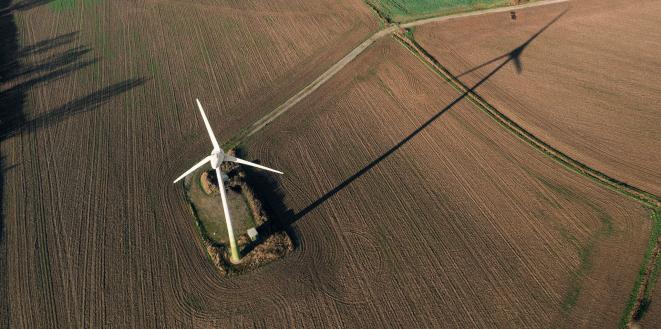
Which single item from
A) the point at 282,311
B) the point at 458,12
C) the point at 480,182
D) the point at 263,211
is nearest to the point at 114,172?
the point at 263,211

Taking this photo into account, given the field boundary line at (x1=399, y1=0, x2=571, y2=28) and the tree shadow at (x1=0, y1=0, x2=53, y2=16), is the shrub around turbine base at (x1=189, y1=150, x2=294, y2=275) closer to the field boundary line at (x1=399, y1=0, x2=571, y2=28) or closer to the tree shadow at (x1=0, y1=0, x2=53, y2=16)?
the field boundary line at (x1=399, y1=0, x2=571, y2=28)

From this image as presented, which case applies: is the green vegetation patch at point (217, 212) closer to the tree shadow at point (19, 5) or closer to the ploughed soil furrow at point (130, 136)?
the ploughed soil furrow at point (130, 136)

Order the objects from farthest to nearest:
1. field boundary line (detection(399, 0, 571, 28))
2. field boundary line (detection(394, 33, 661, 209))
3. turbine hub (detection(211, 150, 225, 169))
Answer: field boundary line (detection(399, 0, 571, 28)) < field boundary line (detection(394, 33, 661, 209)) < turbine hub (detection(211, 150, 225, 169))

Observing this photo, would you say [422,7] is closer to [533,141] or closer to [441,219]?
[533,141]

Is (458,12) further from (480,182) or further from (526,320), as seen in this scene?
(526,320)

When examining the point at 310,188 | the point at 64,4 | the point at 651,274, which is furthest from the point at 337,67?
the point at 64,4

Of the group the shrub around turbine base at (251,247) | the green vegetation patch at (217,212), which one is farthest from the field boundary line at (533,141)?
the green vegetation patch at (217,212)

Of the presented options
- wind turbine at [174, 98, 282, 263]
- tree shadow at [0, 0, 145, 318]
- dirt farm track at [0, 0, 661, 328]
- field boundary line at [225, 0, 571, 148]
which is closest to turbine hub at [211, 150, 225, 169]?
wind turbine at [174, 98, 282, 263]
